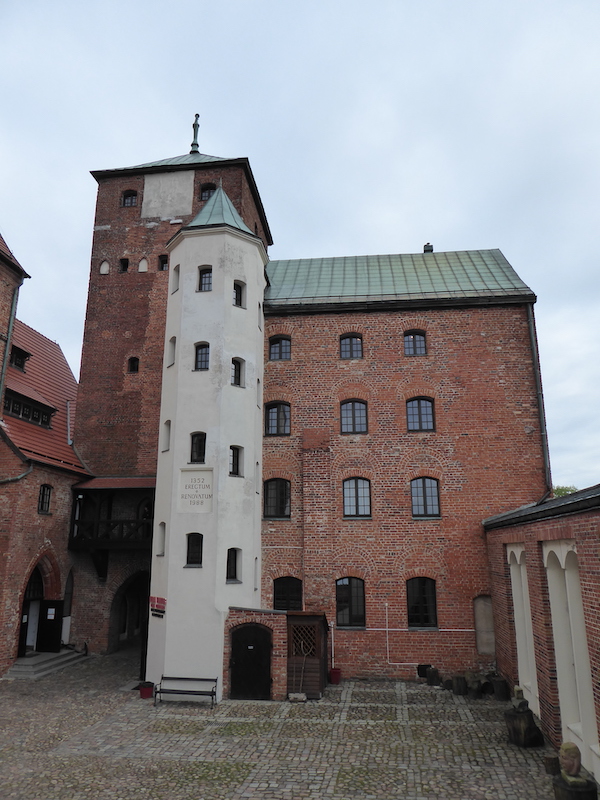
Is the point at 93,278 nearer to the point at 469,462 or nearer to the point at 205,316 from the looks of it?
the point at 205,316

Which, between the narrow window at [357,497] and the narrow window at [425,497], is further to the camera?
the narrow window at [357,497]

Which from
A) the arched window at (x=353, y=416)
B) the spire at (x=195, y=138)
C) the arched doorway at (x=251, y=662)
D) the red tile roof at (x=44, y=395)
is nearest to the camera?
the arched doorway at (x=251, y=662)

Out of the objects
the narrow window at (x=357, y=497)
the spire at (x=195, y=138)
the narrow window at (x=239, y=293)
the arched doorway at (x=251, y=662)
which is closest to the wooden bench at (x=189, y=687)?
the arched doorway at (x=251, y=662)

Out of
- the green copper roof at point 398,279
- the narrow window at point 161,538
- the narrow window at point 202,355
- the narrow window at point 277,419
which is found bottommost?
the narrow window at point 161,538

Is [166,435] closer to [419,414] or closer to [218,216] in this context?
[218,216]

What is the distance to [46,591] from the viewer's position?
2020 cm

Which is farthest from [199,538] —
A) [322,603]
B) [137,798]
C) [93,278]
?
[93,278]

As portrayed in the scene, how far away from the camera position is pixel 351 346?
20797 millimetres

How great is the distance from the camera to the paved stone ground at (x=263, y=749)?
9812 millimetres

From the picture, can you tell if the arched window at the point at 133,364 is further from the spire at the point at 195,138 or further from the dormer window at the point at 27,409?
the spire at the point at 195,138

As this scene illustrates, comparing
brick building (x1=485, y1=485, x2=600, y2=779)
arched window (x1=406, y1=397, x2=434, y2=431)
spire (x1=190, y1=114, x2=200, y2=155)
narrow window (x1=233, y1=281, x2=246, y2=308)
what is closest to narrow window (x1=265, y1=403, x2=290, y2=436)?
narrow window (x1=233, y1=281, x2=246, y2=308)

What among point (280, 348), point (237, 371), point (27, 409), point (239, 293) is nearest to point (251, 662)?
point (237, 371)

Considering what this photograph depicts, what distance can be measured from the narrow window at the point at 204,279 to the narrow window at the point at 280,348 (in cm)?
323

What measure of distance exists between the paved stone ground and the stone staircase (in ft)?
4.07
